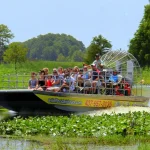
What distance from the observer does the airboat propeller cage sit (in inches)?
1002

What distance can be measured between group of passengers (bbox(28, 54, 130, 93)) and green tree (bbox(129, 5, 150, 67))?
47053 mm

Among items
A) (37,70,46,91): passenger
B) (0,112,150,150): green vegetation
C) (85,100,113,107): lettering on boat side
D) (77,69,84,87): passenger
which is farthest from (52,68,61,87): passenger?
(0,112,150,150): green vegetation

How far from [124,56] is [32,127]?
10.0 m

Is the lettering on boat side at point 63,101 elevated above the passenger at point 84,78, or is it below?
below

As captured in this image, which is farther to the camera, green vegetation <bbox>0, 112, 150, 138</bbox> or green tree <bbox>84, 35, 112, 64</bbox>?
green tree <bbox>84, 35, 112, 64</bbox>

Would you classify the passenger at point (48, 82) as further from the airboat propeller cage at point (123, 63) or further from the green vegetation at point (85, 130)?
the green vegetation at point (85, 130)

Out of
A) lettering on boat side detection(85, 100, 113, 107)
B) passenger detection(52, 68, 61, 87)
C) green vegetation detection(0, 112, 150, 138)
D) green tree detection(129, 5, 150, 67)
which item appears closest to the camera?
green vegetation detection(0, 112, 150, 138)

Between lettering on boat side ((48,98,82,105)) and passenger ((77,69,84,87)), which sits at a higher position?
passenger ((77,69,84,87))

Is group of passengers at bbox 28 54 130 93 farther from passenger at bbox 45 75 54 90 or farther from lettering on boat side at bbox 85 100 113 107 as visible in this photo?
lettering on boat side at bbox 85 100 113 107

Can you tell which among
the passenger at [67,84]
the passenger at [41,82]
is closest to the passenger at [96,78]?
the passenger at [67,84]

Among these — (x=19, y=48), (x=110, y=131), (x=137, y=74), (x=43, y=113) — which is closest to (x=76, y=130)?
(x=110, y=131)

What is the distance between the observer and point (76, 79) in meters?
24.0

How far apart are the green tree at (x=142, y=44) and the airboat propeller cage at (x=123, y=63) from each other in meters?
44.8

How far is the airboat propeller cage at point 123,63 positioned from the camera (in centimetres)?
2545
